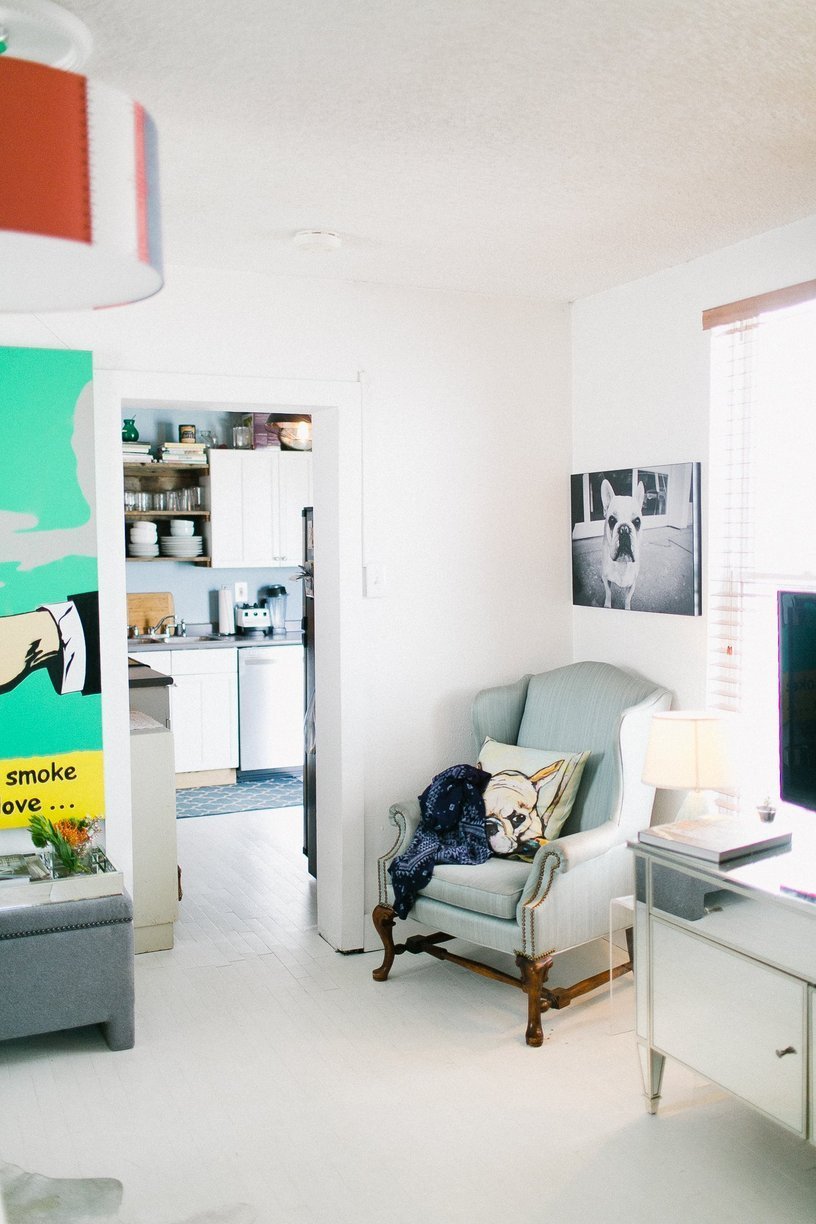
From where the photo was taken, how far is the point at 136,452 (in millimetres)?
6582

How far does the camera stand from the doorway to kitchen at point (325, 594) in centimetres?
363

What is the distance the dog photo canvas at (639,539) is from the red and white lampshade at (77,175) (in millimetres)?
2676

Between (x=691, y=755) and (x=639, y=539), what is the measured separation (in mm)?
1065

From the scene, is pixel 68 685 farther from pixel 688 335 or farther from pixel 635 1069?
pixel 688 335

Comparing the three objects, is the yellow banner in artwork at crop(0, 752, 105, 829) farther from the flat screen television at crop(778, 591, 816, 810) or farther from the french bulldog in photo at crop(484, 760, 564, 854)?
the flat screen television at crop(778, 591, 816, 810)

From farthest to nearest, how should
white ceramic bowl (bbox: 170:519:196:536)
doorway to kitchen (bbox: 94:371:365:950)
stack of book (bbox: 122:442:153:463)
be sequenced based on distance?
white ceramic bowl (bbox: 170:519:196:536), stack of book (bbox: 122:442:153:463), doorway to kitchen (bbox: 94:371:365:950)

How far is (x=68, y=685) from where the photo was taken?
3.57 metres

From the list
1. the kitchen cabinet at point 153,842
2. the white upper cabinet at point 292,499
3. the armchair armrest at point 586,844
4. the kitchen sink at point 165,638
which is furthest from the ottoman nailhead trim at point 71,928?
the white upper cabinet at point 292,499

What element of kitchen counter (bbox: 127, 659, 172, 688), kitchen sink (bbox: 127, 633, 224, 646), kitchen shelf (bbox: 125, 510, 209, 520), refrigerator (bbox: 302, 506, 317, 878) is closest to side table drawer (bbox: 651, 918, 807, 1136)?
refrigerator (bbox: 302, 506, 317, 878)

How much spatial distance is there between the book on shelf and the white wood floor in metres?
0.73

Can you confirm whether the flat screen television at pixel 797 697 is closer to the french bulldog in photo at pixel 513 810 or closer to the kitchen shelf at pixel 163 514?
the french bulldog in photo at pixel 513 810

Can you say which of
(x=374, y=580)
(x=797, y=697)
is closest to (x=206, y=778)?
(x=374, y=580)

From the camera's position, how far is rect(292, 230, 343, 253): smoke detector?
3346mm

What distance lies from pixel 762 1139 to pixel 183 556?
514 centimetres
